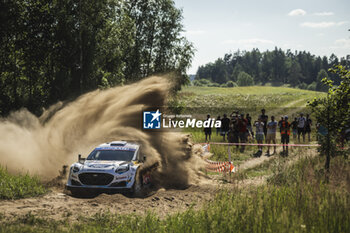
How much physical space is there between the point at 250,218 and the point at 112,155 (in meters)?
5.82

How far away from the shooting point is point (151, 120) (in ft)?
40.5

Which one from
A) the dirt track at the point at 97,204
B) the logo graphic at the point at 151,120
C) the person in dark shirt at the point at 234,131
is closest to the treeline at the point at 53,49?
the person in dark shirt at the point at 234,131

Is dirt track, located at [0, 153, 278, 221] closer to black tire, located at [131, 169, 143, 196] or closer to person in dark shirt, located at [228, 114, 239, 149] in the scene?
black tire, located at [131, 169, 143, 196]

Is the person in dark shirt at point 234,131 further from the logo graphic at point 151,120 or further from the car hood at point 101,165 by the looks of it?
the car hood at point 101,165

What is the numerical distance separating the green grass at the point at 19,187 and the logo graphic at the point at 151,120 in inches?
159

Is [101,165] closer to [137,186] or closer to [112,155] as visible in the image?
[112,155]

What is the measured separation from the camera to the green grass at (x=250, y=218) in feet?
19.6

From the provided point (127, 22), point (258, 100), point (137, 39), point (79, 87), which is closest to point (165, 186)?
point (79, 87)

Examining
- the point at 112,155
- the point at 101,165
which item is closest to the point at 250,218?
the point at 101,165

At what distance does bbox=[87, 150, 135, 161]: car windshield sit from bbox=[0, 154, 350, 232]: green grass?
3267mm

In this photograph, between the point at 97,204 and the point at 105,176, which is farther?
the point at 105,176

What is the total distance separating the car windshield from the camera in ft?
35.7

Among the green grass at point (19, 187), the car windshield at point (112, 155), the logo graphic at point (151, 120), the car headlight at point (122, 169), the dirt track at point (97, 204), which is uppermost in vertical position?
the logo graphic at point (151, 120)

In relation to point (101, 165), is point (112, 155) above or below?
above
